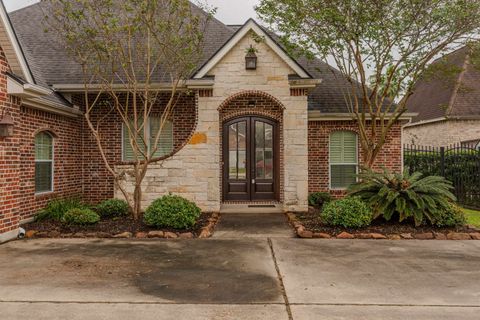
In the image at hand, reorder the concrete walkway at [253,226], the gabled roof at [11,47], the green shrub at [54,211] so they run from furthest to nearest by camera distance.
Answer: the green shrub at [54,211] → the concrete walkway at [253,226] → the gabled roof at [11,47]

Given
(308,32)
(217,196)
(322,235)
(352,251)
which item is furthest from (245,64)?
(352,251)

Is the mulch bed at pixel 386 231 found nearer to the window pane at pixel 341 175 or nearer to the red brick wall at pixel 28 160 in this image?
the window pane at pixel 341 175

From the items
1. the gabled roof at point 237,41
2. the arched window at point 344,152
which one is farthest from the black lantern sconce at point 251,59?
the arched window at point 344,152

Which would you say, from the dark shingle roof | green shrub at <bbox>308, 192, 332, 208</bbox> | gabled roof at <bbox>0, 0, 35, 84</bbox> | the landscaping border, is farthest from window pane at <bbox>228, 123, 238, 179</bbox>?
gabled roof at <bbox>0, 0, 35, 84</bbox>

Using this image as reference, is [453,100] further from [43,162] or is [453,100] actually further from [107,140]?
[43,162]

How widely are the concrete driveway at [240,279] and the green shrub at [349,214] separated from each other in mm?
756

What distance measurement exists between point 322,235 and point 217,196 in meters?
3.50

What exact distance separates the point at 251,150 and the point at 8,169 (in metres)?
6.42

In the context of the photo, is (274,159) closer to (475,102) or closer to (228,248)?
(228,248)

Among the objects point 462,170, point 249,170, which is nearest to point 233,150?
point 249,170

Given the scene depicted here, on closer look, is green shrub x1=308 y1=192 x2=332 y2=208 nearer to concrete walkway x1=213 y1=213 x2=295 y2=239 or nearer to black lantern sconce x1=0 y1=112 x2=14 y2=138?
concrete walkway x1=213 y1=213 x2=295 y2=239

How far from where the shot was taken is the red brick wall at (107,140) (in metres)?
11.1

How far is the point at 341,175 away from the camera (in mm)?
11836

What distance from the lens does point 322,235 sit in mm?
7379
